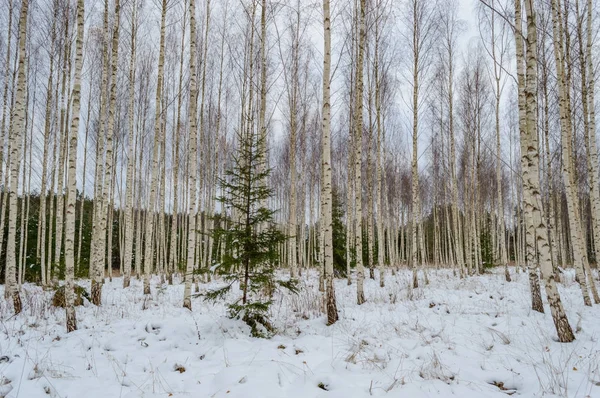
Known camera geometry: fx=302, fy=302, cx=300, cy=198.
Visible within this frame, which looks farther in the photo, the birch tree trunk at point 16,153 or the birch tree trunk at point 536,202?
the birch tree trunk at point 16,153

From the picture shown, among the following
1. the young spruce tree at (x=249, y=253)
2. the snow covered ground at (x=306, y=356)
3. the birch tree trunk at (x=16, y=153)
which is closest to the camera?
the snow covered ground at (x=306, y=356)

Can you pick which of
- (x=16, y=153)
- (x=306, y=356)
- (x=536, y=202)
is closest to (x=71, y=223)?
(x=16, y=153)

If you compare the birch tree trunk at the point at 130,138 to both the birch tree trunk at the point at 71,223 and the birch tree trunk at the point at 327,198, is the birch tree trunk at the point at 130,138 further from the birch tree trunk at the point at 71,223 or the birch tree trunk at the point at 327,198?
the birch tree trunk at the point at 327,198

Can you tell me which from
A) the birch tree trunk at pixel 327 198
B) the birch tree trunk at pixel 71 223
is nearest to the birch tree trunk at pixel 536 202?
the birch tree trunk at pixel 327 198

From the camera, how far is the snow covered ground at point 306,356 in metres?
3.24

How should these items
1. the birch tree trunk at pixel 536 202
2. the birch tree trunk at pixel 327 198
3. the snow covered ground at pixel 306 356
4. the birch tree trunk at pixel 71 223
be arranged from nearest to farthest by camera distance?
the snow covered ground at pixel 306 356, the birch tree trunk at pixel 536 202, the birch tree trunk at pixel 71 223, the birch tree trunk at pixel 327 198

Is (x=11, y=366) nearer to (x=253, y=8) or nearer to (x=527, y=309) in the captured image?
(x=527, y=309)

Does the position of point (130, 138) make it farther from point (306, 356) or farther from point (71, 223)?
point (306, 356)

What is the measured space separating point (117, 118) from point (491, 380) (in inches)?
653

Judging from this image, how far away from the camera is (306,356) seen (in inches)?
160

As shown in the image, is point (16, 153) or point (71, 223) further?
point (16, 153)

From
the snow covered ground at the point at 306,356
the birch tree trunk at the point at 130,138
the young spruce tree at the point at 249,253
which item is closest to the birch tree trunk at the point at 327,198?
the snow covered ground at the point at 306,356

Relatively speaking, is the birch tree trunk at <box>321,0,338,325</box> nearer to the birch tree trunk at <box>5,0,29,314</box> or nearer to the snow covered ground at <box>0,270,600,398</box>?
the snow covered ground at <box>0,270,600,398</box>

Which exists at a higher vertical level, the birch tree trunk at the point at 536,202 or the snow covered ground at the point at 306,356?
the birch tree trunk at the point at 536,202
